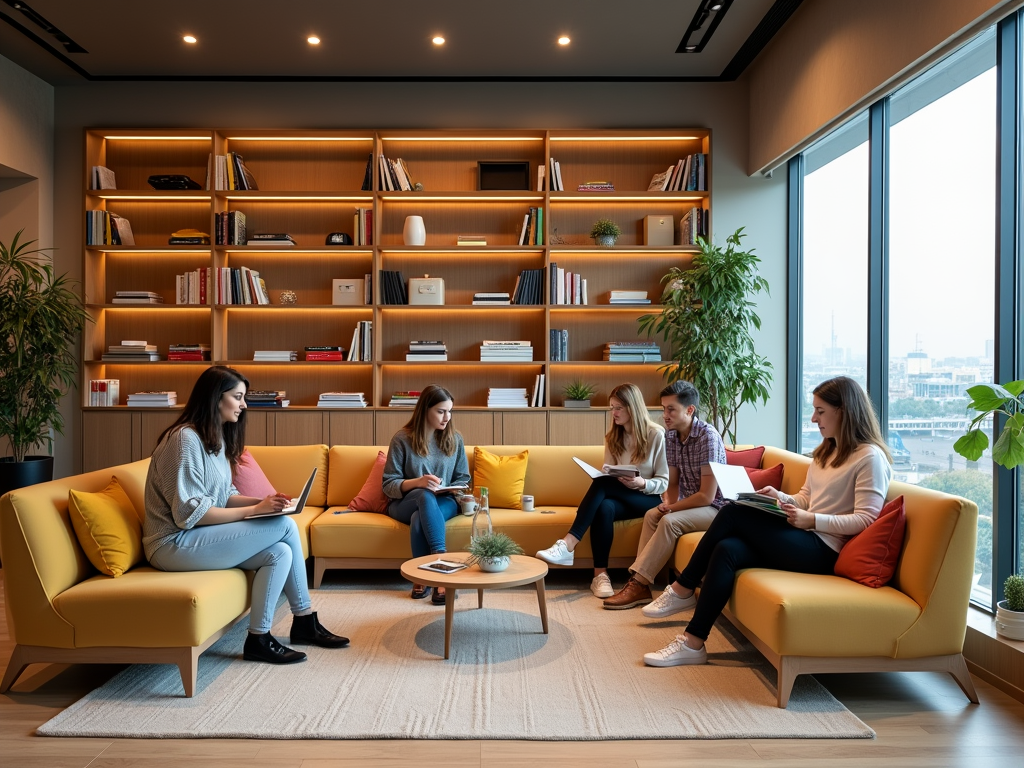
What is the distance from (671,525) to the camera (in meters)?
4.08

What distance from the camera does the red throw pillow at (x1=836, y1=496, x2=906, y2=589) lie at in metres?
3.00

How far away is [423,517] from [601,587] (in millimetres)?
1019

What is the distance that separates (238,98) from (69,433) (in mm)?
2931

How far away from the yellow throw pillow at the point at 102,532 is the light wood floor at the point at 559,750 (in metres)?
0.55

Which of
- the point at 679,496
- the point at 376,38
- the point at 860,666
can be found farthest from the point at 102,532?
the point at 376,38

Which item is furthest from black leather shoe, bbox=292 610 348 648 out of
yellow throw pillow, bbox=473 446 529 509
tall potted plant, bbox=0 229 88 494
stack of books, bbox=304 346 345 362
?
stack of books, bbox=304 346 345 362

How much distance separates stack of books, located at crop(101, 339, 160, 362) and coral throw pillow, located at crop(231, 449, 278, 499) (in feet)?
7.84

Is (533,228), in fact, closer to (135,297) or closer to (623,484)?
(623,484)

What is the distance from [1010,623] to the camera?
121 inches

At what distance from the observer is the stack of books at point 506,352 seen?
617 cm

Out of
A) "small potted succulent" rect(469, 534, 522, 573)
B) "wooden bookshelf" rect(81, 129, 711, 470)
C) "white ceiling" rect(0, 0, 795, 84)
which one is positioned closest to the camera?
"small potted succulent" rect(469, 534, 522, 573)

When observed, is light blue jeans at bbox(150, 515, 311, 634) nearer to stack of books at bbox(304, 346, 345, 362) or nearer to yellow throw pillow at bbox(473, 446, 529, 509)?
yellow throw pillow at bbox(473, 446, 529, 509)

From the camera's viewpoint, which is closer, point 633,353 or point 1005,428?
point 1005,428

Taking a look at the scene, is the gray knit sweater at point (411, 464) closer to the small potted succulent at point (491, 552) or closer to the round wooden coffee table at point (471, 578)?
the round wooden coffee table at point (471, 578)
